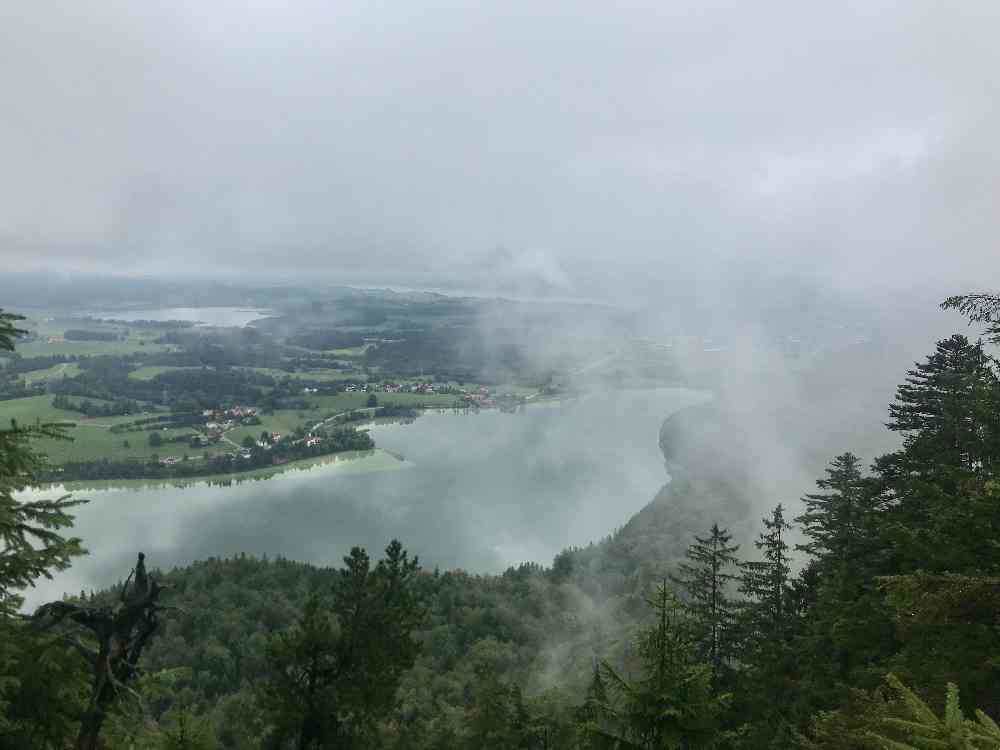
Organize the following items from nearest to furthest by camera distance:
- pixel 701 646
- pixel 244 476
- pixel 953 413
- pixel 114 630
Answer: pixel 114 630 < pixel 953 413 < pixel 701 646 < pixel 244 476

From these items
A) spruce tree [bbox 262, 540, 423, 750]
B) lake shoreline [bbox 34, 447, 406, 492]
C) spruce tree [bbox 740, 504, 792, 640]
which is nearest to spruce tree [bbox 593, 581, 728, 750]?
spruce tree [bbox 262, 540, 423, 750]

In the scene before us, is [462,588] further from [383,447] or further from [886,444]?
[383,447]

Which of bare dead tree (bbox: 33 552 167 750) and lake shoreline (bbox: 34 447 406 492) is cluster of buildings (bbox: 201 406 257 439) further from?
bare dead tree (bbox: 33 552 167 750)

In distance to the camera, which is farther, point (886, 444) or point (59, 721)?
point (886, 444)

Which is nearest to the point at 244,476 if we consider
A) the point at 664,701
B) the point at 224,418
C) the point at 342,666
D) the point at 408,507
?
the point at 408,507

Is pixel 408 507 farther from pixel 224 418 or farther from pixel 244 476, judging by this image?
pixel 224 418

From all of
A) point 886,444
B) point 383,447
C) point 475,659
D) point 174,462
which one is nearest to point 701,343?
point 383,447
